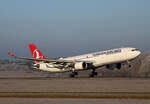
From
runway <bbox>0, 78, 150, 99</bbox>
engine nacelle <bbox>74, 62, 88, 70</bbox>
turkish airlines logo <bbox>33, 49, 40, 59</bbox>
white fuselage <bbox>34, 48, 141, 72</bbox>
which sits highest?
turkish airlines logo <bbox>33, 49, 40, 59</bbox>

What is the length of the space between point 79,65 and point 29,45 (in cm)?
1863

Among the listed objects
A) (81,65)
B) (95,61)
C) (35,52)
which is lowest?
(81,65)

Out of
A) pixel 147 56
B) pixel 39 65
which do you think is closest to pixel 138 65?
pixel 147 56

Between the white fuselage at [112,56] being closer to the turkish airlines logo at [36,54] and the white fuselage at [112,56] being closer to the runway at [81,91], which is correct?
the turkish airlines logo at [36,54]

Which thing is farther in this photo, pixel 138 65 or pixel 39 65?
pixel 138 65

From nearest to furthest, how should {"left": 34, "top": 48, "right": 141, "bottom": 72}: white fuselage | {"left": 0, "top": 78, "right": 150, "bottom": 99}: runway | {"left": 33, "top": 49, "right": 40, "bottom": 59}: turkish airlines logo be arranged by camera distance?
1. {"left": 0, "top": 78, "right": 150, "bottom": 99}: runway
2. {"left": 34, "top": 48, "right": 141, "bottom": 72}: white fuselage
3. {"left": 33, "top": 49, "right": 40, "bottom": 59}: turkish airlines logo

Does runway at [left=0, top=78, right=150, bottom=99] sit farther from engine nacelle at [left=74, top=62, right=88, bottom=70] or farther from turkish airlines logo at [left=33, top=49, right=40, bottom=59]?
turkish airlines logo at [left=33, top=49, right=40, bottom=59]

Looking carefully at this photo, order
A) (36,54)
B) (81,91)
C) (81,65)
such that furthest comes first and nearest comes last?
1. (36,54)
2. (81,65)
3. (81,91)

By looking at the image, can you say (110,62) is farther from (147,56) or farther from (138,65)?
(147,56)

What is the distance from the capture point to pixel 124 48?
59.6 m

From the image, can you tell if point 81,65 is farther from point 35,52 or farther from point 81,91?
point 81,91

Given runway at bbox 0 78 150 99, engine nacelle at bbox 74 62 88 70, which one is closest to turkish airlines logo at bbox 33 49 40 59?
engine nacelle at bbox 74 62 88 70

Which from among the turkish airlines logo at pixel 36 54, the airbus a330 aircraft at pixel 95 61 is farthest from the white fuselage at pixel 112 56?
the turkish airlines logo at pixel 36 54

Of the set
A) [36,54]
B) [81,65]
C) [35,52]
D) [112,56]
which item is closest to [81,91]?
[112,56]
